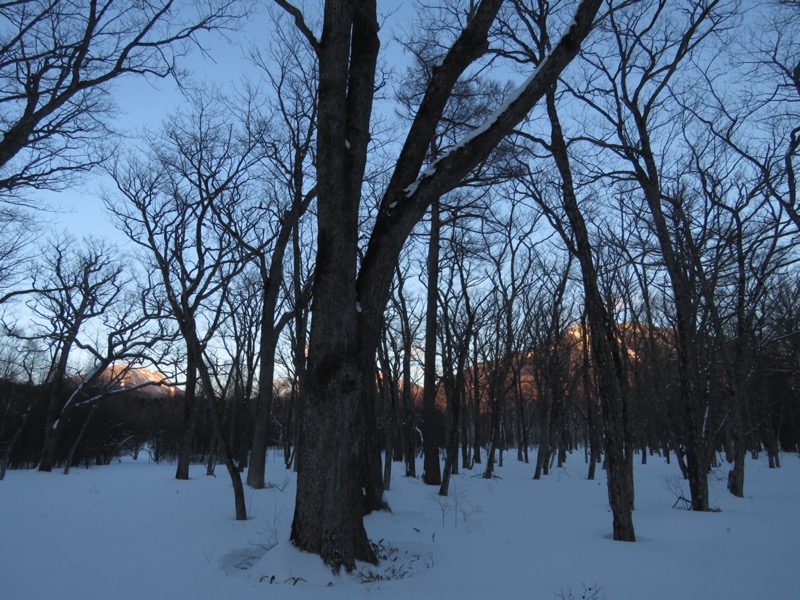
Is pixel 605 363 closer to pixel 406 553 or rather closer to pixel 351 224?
pixel 406 553

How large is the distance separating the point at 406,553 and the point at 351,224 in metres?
3.48

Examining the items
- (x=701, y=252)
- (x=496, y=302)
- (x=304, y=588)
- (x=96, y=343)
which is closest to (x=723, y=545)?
(x=304, y=588)

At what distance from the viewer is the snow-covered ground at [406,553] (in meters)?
4.06

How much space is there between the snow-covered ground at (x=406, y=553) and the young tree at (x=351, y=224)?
486mm

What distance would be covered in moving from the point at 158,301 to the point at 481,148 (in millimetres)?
18176

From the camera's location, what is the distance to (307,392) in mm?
4520

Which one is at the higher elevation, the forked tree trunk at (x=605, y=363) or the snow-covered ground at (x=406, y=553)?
the forked tree trunk at (x=605, y=363)

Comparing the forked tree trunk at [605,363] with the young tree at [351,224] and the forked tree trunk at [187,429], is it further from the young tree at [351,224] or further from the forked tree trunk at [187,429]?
the forked tree trunk at [187,429]

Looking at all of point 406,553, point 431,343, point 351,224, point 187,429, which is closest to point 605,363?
point 406,553

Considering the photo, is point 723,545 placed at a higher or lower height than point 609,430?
lower

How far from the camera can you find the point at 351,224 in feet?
16.1

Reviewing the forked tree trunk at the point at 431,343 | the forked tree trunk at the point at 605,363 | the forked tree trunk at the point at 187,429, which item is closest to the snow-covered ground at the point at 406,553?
the forked tree trunk at the point at 605,363

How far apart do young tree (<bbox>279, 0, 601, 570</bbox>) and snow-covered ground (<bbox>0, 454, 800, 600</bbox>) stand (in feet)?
1.59

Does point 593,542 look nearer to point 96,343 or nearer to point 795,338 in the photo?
point 795,338
